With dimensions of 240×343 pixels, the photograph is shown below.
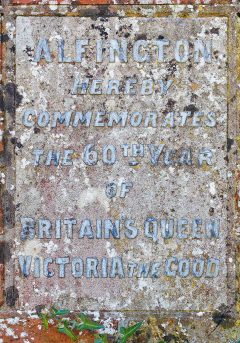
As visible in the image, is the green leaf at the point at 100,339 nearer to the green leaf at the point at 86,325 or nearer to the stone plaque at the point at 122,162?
the green leaf at the point at 86,325

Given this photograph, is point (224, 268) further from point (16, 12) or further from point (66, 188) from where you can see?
point (16, 12)

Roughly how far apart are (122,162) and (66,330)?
86 cm

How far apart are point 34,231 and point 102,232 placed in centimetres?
34

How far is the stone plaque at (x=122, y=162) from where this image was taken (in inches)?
102

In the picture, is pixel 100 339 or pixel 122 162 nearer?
pixel 100 339

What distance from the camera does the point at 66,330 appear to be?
2521 millimetres

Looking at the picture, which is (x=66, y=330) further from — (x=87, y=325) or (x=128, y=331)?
(x=128, y=331)

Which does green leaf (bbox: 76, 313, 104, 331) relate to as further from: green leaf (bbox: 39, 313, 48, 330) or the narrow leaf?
green leaf (bbox: 39, 313, 48, 330)

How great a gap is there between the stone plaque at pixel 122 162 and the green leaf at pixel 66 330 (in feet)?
0.33

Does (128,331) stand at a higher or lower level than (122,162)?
lower

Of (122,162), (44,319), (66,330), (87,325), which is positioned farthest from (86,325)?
(122,162)

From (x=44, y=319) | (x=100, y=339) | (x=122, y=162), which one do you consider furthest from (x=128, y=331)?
(x=122, y=162)

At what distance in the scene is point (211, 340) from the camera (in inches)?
103

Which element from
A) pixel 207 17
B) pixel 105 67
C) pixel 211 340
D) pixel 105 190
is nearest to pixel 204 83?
pixel 207 17
